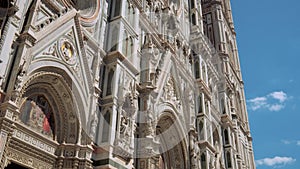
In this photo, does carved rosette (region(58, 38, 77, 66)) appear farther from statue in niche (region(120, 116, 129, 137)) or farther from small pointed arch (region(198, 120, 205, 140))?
small pointed arch (region(198, 120, 205, 140))

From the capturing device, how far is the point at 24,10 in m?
9.30

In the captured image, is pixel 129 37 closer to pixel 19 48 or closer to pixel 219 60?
pixel 19 48

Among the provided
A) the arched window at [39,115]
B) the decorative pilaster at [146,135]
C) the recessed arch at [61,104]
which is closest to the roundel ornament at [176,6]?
the decorative pilaster at [146,135]

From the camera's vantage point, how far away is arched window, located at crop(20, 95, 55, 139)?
364 inches

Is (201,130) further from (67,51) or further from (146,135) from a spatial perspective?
(67,51)

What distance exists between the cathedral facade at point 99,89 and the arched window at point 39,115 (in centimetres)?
3

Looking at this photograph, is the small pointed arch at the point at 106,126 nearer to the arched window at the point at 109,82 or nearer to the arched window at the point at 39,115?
the arched window at the point at 109,82

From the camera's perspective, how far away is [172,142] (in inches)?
675

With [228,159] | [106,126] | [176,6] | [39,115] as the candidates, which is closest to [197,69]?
[176,6]

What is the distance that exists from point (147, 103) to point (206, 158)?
5.97 m

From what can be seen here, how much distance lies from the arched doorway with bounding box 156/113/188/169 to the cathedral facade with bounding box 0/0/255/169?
0.05 m

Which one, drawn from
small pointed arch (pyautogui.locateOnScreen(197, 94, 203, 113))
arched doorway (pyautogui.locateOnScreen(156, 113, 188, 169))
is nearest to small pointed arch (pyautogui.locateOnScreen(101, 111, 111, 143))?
arched doorway (pyautogui.locateOnScreen(156, 113, 188, 169))

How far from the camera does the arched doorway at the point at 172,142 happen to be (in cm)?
1678

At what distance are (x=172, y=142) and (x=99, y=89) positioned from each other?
6.91m
